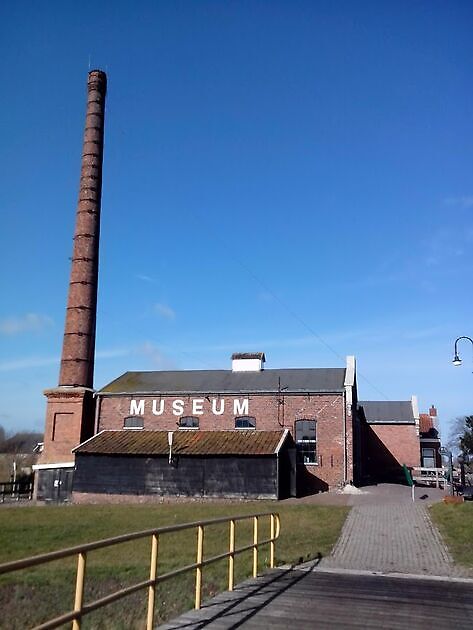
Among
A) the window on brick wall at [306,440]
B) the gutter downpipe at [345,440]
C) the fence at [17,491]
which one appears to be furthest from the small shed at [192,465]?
the fence at [17,491]

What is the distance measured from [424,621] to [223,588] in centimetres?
319

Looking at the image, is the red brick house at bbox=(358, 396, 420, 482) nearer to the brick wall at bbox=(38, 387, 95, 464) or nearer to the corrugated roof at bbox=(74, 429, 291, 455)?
the corrugated roof at bbox=(74, 429, 291, 455)

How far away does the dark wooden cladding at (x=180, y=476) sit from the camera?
28.5 metres

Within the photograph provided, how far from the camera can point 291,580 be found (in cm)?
930

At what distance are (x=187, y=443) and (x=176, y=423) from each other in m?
3.58

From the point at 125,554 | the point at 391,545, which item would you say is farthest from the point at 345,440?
the point at 125,554

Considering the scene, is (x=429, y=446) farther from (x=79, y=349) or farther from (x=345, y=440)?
(x=79, y=349)

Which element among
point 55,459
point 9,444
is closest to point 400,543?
point 55,459

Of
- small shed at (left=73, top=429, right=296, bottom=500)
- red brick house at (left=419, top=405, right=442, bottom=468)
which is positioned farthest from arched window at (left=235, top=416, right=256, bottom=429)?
red brick house at (left=419, top=405, right=442, bottom=468)

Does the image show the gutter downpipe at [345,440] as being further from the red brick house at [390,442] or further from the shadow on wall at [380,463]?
the shadow on wall at [380,463]

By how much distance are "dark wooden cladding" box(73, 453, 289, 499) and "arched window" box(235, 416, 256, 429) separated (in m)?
4.18

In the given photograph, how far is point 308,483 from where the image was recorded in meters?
31.7

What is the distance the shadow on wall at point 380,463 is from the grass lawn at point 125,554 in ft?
68.1

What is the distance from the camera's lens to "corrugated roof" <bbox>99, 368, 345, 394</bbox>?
33.9 meters
